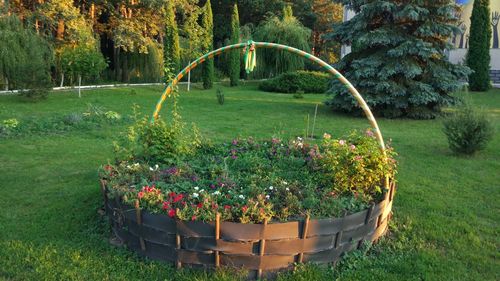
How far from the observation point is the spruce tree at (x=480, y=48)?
64.7ft

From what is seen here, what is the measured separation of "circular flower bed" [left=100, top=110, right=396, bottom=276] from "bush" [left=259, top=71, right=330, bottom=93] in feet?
51.3

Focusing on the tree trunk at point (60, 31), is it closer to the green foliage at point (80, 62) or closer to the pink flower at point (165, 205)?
the green foliage at point (80, 62)

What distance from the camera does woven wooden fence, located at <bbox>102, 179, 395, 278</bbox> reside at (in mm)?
3400

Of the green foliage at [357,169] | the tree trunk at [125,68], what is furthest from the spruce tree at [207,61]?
the green foliage at [357,169]

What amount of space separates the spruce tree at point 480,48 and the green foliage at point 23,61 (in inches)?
672

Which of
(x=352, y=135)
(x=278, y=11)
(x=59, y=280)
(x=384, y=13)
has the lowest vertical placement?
(x=59, y=280)

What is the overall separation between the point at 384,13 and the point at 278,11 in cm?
2250

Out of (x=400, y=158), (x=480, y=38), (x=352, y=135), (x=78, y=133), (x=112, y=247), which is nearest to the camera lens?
(x=112, y=247)

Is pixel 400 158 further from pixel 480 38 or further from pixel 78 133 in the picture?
pixel 480 38

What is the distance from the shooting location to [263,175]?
4.70m

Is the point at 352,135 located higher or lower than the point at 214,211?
higher

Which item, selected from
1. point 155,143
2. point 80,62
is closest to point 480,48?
point 80,62

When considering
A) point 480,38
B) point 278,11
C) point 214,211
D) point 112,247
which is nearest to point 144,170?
point 112,247

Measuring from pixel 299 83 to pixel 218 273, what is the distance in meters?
17.6
